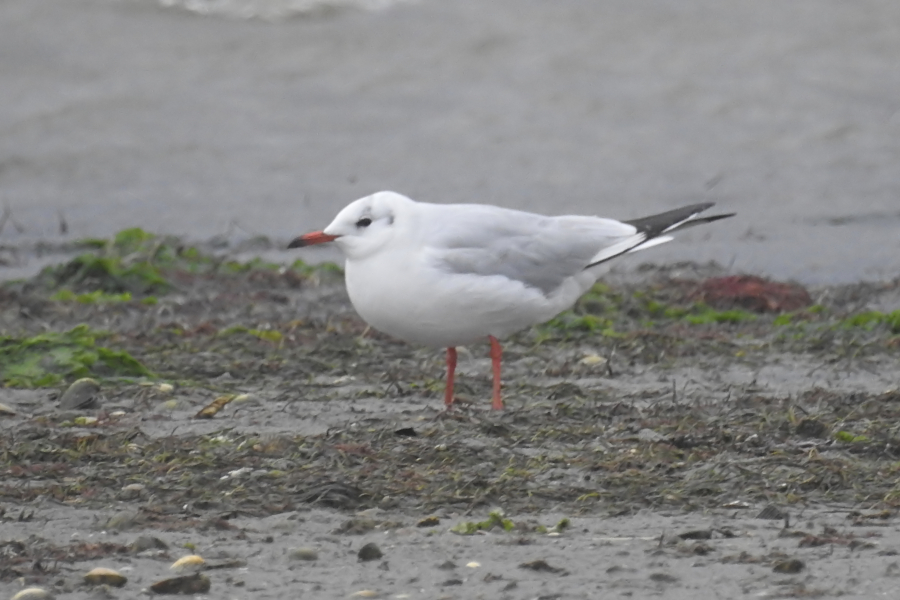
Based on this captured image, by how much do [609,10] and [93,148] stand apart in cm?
704

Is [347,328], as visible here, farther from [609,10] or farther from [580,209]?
[609,10]

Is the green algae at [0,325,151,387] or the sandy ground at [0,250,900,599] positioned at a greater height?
the green algae at [0,325,151,387]

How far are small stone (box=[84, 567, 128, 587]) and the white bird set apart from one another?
88.9 inches

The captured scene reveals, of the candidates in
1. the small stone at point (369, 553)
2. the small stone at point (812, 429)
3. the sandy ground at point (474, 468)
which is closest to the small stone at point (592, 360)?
the sandy ground at point (474, 468)

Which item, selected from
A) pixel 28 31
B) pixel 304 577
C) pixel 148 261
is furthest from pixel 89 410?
pixel 28 31

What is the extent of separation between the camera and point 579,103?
15.5m

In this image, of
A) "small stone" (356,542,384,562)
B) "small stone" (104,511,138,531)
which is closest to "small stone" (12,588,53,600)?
"small stone" (104,511,138,531)

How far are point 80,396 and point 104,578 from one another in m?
2.29

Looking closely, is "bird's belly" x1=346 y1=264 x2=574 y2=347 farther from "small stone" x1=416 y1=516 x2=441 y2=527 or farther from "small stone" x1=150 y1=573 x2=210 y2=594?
"small stone" x1=150 y1=573 x2=210 y2=594

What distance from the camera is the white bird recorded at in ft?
Answer: 18.7

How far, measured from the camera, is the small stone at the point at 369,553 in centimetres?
382

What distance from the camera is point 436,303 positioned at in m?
5.67

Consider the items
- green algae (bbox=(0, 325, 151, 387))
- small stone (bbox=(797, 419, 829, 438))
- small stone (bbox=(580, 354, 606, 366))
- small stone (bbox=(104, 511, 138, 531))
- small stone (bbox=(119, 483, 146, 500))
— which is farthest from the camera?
small stone (bbox=(580, 354, 606, 366))

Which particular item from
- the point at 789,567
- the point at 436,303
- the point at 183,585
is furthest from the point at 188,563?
the point at 436,303
